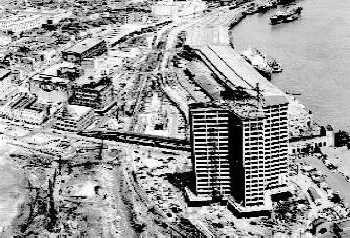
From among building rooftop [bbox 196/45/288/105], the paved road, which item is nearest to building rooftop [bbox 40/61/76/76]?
building rooftop [bbox 196/45/288/105]

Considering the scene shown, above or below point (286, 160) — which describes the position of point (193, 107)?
above

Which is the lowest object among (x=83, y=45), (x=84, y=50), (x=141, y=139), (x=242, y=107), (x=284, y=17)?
(x=141, y=139)

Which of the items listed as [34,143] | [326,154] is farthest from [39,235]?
[326,154]

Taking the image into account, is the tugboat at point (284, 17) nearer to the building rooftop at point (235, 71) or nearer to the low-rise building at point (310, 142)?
the building rooftop at point (235, 71)

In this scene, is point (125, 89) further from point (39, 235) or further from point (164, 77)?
point (39, 235)

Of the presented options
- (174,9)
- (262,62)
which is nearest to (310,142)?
(262,62)

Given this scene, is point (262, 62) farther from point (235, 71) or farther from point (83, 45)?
point (83, 45)

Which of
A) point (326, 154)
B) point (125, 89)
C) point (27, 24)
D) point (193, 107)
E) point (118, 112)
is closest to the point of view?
point (193, 107)
